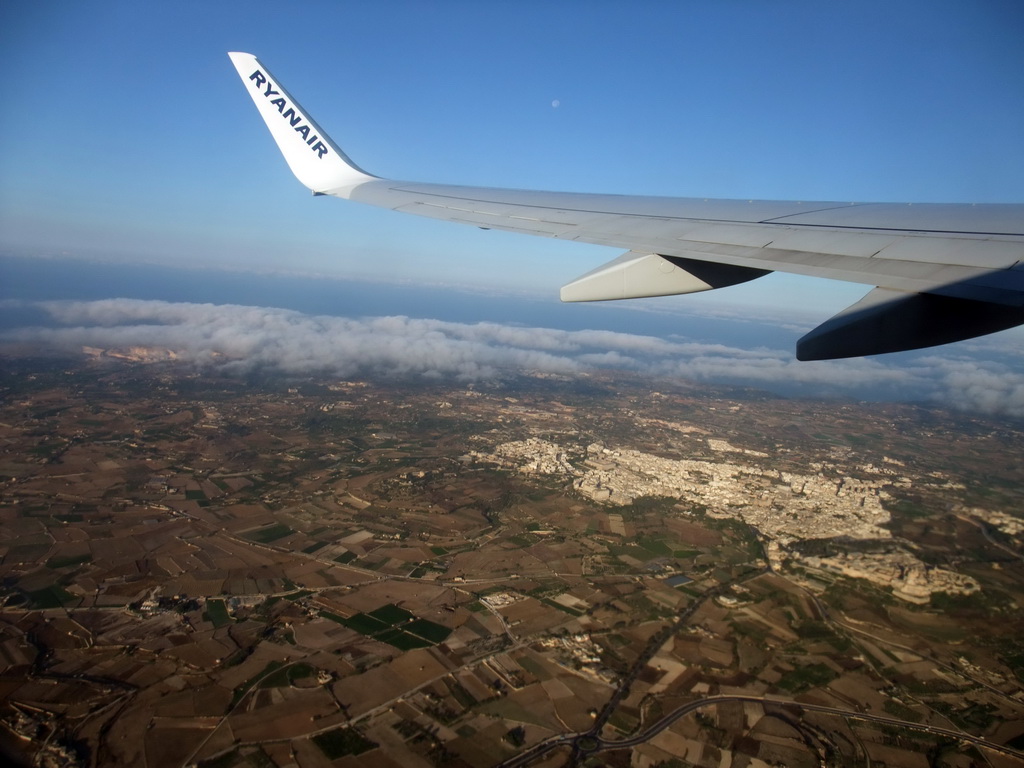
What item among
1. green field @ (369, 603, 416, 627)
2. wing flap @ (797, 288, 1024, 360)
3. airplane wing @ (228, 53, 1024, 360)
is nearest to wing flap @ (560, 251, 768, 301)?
airplane wing @ (228, 53, 1024, 360)

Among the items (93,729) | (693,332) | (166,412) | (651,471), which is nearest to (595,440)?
(651,471)

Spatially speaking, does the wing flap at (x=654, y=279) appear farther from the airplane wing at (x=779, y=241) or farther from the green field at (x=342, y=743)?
the green field at (x=342, y=743)

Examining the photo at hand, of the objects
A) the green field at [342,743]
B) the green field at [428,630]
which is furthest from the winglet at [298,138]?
the green field at [428,630]

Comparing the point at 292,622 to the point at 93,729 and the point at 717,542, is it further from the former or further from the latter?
the point at 717,542

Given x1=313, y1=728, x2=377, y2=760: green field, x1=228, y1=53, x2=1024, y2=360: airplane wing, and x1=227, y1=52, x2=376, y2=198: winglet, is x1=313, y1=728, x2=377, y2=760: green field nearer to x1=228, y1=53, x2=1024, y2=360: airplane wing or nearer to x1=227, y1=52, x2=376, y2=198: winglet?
x1=228, y1=53, x2=1024, y2=360: airplane wing

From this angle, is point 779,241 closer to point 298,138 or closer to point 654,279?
point 654,279

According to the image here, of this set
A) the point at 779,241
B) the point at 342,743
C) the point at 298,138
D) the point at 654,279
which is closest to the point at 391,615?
the point at 342,743
